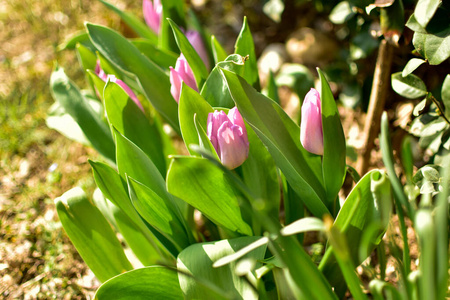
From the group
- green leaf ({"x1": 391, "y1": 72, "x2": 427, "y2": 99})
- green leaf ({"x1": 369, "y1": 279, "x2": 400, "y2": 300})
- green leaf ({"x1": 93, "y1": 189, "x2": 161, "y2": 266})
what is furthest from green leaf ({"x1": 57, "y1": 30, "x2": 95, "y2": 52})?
green leaf ({"x1": 369, "y1": 279, "x2": 400, "y2": 300})

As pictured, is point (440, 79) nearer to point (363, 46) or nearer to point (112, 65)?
point (363, 46)

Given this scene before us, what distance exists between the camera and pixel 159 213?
112 cm

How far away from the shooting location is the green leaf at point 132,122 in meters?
1.21

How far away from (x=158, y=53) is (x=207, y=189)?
65 centimetres

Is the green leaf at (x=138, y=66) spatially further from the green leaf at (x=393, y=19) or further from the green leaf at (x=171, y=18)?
the green leaf at (x=393, y=19)

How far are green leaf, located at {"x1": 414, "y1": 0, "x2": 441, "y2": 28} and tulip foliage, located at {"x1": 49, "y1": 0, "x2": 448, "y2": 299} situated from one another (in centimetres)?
27

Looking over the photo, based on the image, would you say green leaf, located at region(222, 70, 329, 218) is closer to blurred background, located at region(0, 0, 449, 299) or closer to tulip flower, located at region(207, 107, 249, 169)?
tulip flower, located at region(207, 107, 249, 169)

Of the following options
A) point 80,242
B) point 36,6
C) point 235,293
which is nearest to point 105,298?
point 80,242

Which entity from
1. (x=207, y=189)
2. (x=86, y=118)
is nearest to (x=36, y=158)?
(x=86, y=118)

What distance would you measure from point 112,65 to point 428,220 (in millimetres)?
1035

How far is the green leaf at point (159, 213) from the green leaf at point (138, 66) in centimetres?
32

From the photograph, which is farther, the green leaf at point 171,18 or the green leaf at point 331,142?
the green leaf at point 171,18

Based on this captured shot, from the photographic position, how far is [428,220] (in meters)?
0.66

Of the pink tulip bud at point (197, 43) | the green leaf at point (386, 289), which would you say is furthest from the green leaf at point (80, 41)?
the green leaf at point (386, 289)
